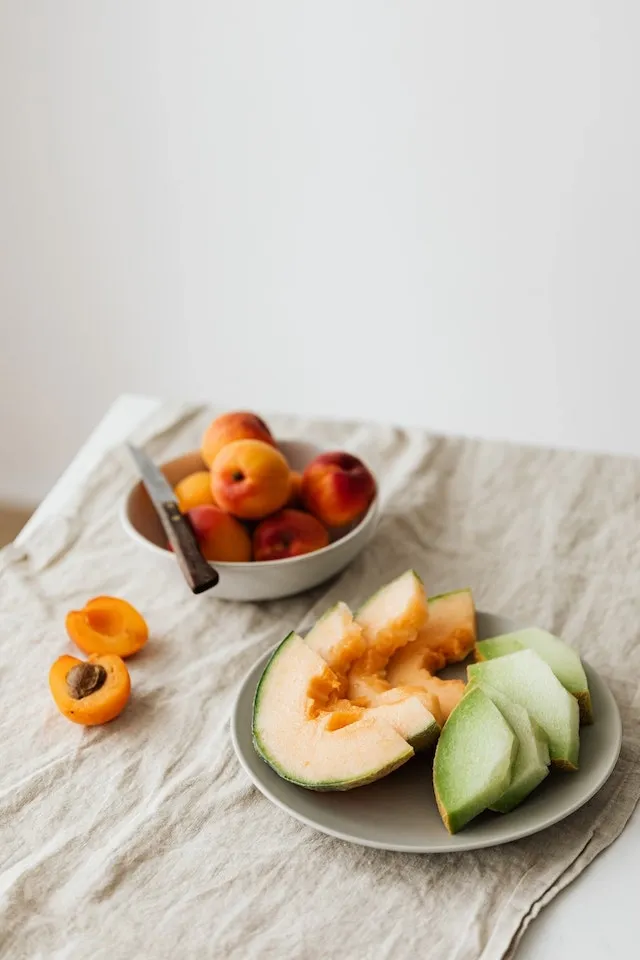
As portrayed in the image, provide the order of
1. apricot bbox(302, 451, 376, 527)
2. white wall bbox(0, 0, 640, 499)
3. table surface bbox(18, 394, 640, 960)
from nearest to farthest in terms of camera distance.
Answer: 1. table surface bbox(18, 394, 640, 960)
2. apricot bbox(302, 451, 376, 527)
3. white wall bbox(0, 0, 640, 499)

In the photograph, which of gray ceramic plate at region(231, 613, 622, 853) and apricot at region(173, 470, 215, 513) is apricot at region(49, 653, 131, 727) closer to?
gray ceramic plate at region(231, 613, 622, 853)

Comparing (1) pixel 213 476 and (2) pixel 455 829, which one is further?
(1) pixel 213 476

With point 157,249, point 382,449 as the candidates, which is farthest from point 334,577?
point 157,249

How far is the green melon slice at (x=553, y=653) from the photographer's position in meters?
0.87

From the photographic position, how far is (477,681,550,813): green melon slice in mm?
777

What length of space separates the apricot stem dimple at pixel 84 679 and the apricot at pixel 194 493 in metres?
0.24

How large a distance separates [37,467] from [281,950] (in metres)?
2.29

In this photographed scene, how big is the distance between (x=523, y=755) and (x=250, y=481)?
0.43 m

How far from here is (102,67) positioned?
7.54 feet

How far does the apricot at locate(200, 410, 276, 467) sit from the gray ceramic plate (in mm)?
377

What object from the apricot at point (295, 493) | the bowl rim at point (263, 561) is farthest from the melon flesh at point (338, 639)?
the apricot at point (295, 493)

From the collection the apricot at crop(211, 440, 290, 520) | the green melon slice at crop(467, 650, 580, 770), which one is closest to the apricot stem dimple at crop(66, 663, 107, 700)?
the apricot at crop(211, 440, 290, 520)

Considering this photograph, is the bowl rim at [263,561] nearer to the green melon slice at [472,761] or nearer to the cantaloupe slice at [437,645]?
the cantaloupe slice at [437,645]

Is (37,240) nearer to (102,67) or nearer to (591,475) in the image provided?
(102,67)
